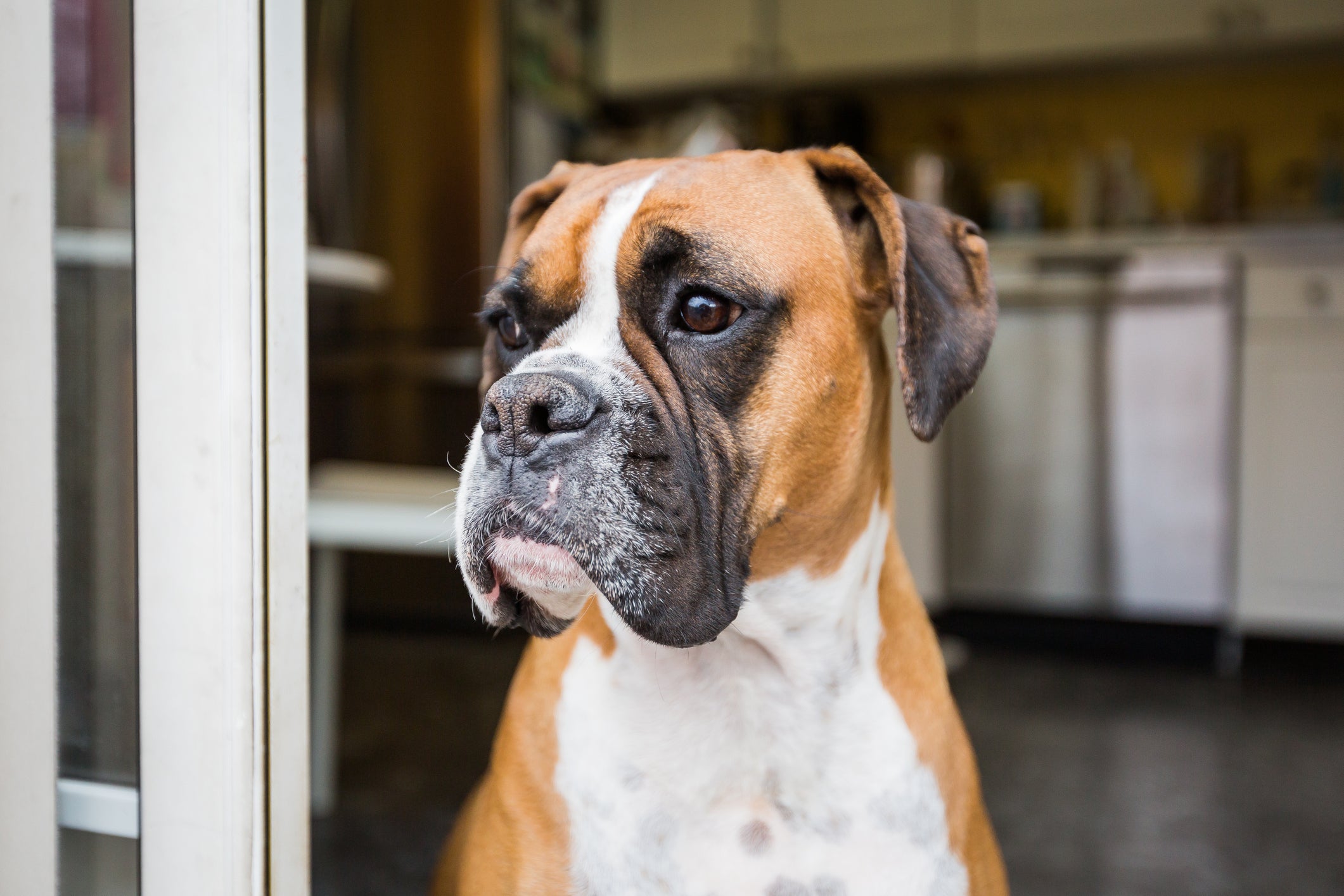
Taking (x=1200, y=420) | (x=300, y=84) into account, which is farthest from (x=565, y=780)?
(x=1200, y=420)

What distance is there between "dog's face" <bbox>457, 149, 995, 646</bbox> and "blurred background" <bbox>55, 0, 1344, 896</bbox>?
3.19 ft

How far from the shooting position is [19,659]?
3.14 ft

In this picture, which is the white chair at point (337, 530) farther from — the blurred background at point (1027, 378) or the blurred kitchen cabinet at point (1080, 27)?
the blurred kitchen cabinet at point (1080, 27)

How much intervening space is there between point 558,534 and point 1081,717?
7.83 ft

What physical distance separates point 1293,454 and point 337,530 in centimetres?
285

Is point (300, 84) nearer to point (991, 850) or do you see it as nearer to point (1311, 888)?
point (991, 850)

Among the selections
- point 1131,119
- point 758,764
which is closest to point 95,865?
point 758,764

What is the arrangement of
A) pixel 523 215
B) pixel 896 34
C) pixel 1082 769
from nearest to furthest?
pixel 523 215
pixel 1082 769
pixel 896 34

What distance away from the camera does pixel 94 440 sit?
99 cm

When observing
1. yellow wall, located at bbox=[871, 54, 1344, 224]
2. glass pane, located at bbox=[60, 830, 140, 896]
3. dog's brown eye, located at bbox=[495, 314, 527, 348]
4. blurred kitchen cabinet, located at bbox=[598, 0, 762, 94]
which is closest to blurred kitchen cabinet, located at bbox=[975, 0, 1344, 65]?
yellow wall, located at bbox=[871, 54, 1344, 224]

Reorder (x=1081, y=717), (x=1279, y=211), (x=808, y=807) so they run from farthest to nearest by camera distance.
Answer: (x=1279, y=211) → (x=1081, y=717) → (x=808, y=807)

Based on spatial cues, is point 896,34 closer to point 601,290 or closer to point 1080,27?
point 1080,27

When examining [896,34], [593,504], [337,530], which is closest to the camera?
[593,504]

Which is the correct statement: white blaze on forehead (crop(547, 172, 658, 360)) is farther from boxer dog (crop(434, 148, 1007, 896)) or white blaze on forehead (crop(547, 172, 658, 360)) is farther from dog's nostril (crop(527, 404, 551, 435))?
dog's nostril (crop(527, 404, 551, 435))
